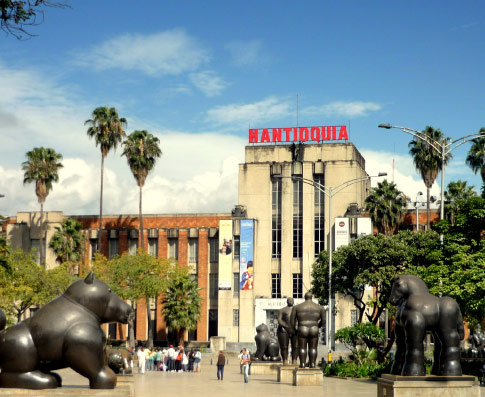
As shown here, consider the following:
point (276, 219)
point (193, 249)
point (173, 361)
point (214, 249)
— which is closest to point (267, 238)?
point (276, 219)

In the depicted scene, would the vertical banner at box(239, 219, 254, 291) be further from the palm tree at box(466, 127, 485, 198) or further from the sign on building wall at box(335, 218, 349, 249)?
the palm tree at box(466, 127, 485, 198)

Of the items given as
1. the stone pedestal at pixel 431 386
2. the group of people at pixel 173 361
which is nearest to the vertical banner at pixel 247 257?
the group of people at pixel 173 361

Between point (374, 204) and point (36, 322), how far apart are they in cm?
5558

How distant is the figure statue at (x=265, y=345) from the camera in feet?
110

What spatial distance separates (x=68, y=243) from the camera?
234 ft

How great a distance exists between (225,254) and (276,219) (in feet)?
18.8

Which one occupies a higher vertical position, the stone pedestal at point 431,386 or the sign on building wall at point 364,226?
the sign on building wall at point 364,226

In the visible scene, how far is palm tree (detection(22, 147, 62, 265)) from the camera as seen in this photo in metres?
74.6

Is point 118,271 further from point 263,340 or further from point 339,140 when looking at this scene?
point 263,340

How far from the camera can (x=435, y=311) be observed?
1505cm

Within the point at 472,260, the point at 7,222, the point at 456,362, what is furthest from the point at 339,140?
the point at 456,362

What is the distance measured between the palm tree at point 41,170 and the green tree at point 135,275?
13349mm

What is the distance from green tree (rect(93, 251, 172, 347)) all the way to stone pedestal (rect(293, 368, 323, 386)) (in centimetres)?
3433

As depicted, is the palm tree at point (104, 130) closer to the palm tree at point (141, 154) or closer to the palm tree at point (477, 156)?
the palm tree at point (141, 154)
